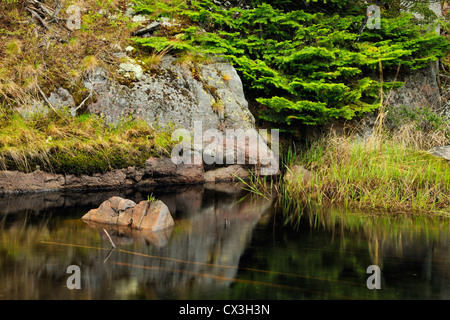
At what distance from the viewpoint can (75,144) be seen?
8.26 m

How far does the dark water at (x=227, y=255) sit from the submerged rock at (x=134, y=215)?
0.65 ft

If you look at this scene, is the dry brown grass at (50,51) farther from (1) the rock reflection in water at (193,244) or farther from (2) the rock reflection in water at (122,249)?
(1) the rock reflection in water at (193,244)

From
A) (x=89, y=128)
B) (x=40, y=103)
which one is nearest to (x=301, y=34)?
(x=89, y=128)

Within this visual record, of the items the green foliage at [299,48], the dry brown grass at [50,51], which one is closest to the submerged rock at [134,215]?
the dry brown grass at [50,51]

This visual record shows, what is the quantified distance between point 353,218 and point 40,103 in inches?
228

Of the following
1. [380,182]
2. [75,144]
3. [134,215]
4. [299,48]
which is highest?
[299,48]

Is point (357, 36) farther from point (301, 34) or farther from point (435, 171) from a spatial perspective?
point (435, 171)

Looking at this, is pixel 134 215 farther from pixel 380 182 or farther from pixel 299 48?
pixel 299 48

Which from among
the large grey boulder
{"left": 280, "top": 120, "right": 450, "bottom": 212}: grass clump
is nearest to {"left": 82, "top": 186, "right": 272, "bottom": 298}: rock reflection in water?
{"left": 280, "top": 120, "right": 450, "bottom": 212}: grass clump

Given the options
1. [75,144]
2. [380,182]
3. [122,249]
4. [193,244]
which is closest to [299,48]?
[380,182]

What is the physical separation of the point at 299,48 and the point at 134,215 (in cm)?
567

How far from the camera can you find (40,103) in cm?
859

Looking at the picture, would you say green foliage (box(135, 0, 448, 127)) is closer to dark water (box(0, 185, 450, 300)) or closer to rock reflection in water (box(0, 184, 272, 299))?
rock reflection in water (box(0, 184, 272, 299))

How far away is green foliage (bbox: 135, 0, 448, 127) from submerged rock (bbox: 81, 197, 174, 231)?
4021mm
